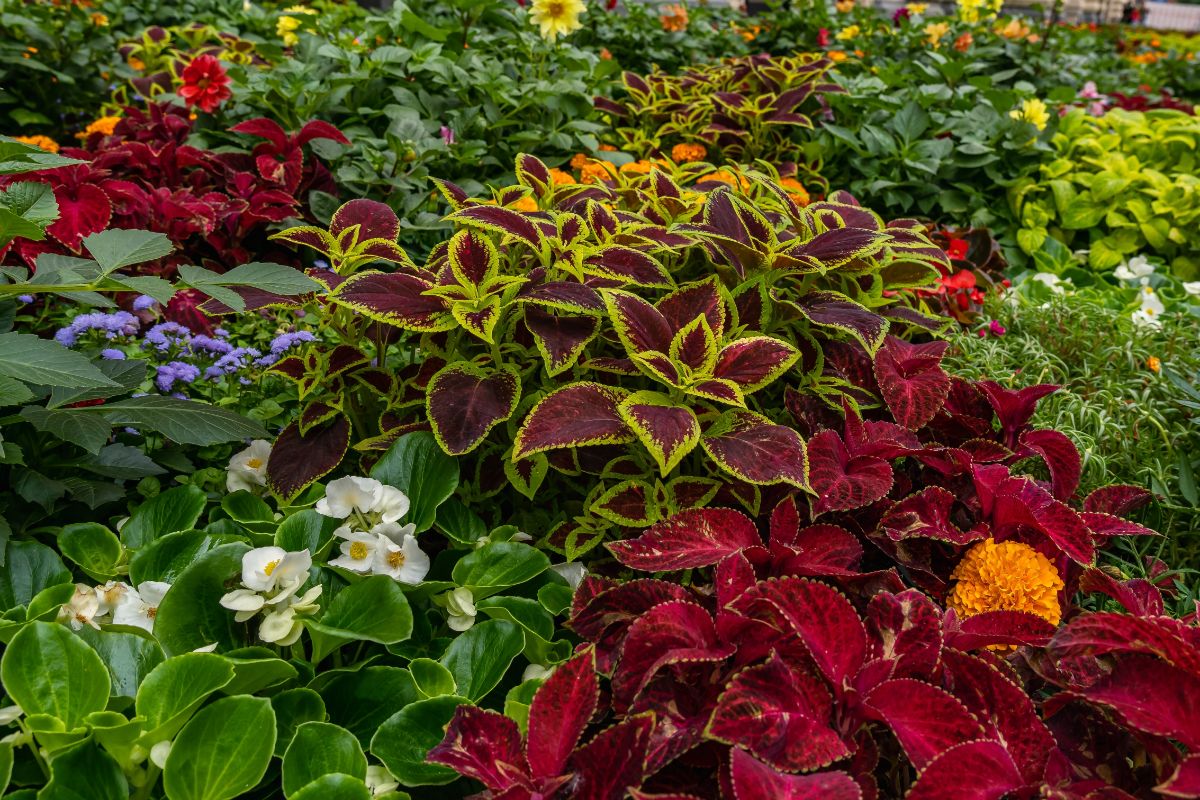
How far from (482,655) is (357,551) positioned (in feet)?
0.78

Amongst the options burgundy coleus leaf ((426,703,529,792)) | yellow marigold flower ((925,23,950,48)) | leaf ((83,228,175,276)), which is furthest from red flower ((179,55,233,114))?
yellow marigold flower ((925,23,950,48))

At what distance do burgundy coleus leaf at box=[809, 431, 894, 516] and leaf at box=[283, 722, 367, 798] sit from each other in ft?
2.33

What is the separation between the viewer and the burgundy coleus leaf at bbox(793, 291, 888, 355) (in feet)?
4.93

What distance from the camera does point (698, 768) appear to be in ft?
3.49

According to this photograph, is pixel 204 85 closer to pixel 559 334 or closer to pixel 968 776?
pixel 559 334

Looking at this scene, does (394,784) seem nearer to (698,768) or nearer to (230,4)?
(698,768)

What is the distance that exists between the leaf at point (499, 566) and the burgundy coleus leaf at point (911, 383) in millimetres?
673

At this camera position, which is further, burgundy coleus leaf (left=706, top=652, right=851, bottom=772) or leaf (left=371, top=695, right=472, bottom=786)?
leaf (left=371, top=695, right=472, bottom=786)

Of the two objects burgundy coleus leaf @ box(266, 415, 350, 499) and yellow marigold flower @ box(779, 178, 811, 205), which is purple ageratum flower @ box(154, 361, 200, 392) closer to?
Result: burgundy coleus leaf @ box(266, 415, 350, 499)

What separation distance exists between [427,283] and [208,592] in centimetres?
60

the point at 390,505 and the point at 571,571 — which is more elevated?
the point at 390,505

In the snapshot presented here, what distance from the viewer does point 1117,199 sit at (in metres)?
3.46

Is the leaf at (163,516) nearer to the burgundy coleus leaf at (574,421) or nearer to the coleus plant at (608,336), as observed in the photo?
the coleus plant at (608,336)

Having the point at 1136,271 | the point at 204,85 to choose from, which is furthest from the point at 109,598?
the point at 1136,271
